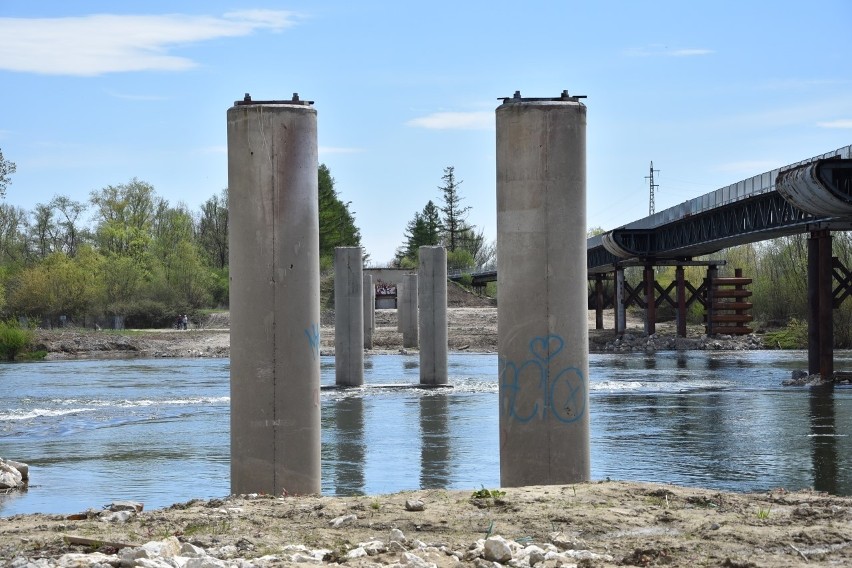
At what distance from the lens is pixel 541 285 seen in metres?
11.7

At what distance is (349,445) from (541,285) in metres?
10.5

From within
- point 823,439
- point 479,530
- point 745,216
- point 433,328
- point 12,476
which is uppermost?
point 745,216

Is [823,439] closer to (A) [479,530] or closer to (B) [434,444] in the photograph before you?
(B) [434,444]

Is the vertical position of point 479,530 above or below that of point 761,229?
below

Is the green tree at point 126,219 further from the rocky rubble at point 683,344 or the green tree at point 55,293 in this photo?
the rocky rubble at point 683,344

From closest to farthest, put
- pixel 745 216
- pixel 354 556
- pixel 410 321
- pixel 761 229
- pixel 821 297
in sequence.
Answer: pixel 354 556 < pixel 821 297 < pixel 761 229 < pixel 745 216 < pixel 410 321

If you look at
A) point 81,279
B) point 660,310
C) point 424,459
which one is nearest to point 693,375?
point 424,459

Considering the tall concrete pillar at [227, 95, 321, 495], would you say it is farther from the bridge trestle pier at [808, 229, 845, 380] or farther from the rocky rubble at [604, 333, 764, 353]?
the rocky rubble at [604, 333, 764, 353]

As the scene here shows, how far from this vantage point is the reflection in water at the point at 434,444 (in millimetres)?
17000

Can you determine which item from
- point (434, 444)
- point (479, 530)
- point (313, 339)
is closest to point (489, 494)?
point (479, 530)

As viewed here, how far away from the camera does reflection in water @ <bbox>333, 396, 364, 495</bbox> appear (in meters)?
16.5

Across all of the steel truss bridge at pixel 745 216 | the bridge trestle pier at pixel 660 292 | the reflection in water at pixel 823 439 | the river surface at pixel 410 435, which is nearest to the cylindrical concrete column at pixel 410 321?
the steel truss bridge at pixel 745 216

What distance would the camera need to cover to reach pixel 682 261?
65.7 metres

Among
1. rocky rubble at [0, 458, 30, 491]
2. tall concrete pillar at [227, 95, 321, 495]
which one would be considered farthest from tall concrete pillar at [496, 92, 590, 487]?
rocky rubble at [0, 458, 30, 491]
